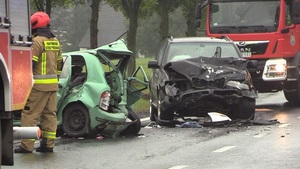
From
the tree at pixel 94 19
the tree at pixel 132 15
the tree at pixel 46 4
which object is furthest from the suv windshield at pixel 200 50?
the tree at pixel 132 15

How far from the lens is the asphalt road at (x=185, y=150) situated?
31.4 feet

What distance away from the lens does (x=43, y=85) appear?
10781 millimetres

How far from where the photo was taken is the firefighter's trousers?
35.1ft

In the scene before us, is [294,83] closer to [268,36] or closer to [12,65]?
[268,36]

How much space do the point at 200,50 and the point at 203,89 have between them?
1710mm

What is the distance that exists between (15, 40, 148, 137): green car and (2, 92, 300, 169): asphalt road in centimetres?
22

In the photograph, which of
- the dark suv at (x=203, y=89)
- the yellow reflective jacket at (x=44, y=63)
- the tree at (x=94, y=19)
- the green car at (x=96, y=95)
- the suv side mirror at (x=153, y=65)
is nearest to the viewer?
the yellow reflective jacket at (x=44, y=63)

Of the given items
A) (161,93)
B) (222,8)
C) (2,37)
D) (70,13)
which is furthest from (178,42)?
(70,13)

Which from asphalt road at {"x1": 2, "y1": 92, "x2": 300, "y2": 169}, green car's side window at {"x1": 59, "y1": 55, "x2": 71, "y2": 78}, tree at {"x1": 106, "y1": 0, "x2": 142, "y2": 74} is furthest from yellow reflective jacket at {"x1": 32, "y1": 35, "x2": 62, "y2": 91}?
tree at {"x1": 106, "y1": 0, "x2": 142, "y2": 74}

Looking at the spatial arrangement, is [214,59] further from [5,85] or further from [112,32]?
[112,32]

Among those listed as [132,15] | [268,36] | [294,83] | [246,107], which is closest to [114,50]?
[246,107]

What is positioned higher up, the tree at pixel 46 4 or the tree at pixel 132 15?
the tree at pixel 46 4

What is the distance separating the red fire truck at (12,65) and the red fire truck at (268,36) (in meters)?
10.8

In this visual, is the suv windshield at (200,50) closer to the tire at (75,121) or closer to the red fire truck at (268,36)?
the red fire truck at (268,36)
